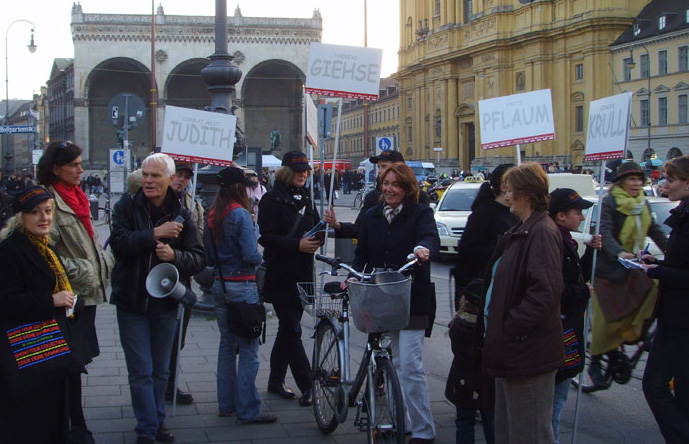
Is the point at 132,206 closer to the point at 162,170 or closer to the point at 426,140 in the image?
the point at 162,170

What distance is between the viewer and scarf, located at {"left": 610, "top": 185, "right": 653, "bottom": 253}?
6.83 m

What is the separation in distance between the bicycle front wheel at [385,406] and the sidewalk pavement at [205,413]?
2.38 feet

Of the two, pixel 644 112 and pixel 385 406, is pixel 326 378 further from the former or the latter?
pixel 644 112

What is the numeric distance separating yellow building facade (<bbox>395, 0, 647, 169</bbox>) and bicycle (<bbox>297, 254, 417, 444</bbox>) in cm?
5387

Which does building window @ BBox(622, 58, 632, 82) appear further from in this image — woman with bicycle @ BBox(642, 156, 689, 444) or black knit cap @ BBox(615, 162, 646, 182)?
woman with bicycle @ BBox(642, 156, 689, 444)

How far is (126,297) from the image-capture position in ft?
17.0

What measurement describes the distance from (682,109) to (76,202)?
54.7m

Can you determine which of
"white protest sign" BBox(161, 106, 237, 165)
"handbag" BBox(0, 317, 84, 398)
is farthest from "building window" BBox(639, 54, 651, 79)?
"handbag" BBox(0, 317, 84, 398)

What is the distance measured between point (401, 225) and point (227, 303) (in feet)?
4.62

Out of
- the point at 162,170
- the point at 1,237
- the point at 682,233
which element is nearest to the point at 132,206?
the point at 162,170

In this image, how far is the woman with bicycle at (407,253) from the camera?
207 inches

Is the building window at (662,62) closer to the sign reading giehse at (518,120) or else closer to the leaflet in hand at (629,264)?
the sign reading giehse at (518,120)

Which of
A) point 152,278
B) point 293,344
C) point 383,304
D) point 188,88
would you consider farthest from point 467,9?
point 383,304

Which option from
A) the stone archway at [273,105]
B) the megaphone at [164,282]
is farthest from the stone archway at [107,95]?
the megaphone at [164,282]
